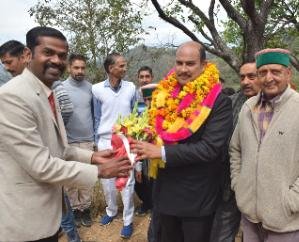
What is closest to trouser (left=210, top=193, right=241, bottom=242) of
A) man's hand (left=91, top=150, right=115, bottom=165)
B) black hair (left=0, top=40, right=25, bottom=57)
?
man's hand (left=91, top=150, right=115, bottom=165)

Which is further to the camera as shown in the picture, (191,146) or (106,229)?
(106,229)

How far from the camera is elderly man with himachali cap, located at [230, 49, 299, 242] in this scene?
2652 millimetres

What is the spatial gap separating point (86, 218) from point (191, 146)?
2.80m

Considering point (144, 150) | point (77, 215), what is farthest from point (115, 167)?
point (77, 215)

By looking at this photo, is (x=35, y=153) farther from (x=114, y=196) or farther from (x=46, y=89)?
(x=114, y=196)

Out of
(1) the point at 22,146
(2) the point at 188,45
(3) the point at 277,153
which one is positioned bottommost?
(3) the point at 277,153

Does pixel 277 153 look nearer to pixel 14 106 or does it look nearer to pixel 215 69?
pixel 215 69

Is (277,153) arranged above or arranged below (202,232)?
above

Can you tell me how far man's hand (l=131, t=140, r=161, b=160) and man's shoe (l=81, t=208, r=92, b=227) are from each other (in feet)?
8.62

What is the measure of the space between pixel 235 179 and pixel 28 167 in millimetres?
1522

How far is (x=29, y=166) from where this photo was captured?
2.30m

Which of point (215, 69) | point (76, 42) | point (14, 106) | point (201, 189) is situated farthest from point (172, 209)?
point (76, 42)

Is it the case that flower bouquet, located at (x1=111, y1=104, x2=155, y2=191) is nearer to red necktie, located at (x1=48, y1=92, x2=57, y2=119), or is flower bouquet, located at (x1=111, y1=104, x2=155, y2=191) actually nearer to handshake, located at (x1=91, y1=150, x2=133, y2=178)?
handshake, located at (x1=91, y1=150, x2=133, y2=178)

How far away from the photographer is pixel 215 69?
3227mm
